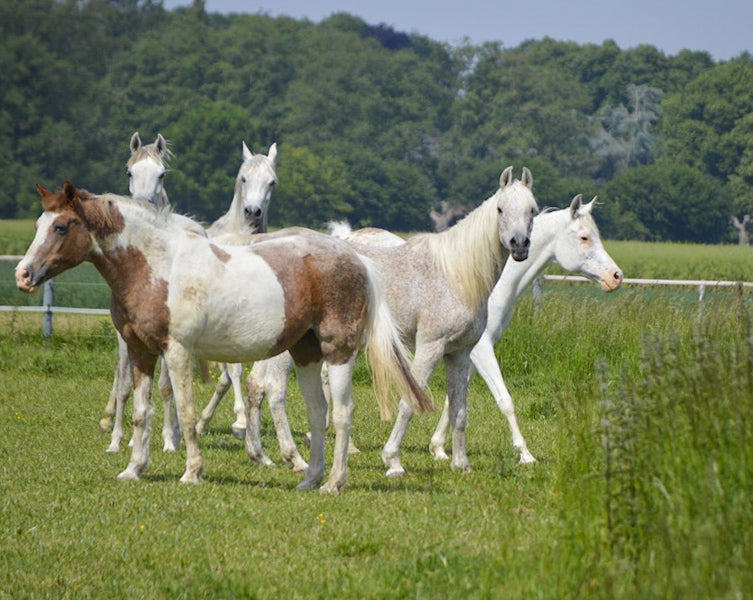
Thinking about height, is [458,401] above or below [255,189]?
below

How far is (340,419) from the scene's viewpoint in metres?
8.59

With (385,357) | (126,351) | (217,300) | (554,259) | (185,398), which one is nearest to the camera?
(217,300)

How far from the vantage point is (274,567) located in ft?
21.1

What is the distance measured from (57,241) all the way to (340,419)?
2.17 metres

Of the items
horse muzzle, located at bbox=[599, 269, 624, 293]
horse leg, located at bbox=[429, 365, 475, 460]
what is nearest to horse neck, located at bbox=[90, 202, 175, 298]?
horse leg, located at bbox=[429, 365, 475, 460]

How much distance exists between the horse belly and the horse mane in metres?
1.69

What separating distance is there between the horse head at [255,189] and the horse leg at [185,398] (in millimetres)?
2638

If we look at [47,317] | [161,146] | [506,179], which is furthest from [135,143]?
[47,317]

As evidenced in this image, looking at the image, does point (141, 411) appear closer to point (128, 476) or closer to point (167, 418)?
point (128, 476)

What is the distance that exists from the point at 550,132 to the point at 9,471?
10060cm

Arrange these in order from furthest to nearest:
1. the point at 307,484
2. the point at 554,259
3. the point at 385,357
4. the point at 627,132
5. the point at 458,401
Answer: the point at 627,132, the point at 554,259, the point at 458,401, the point at 307,484, the point at 385,357

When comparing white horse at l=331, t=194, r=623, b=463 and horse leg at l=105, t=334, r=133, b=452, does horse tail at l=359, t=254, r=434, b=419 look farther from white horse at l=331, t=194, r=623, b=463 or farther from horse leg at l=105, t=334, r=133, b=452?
horse leg at l=105, t=334, r=133, b=452

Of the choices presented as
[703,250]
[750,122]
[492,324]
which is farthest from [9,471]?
[750,122]

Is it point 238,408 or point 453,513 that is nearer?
point 453,513
